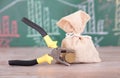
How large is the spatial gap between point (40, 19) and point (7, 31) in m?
0.15

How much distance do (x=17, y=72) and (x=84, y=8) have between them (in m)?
0.53

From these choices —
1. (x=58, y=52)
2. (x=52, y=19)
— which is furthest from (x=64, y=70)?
(x=52, y=19)

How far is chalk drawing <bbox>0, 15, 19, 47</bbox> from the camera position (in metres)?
1.18

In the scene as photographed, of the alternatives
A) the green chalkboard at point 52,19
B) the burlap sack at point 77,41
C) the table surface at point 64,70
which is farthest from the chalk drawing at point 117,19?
the burlap sack at point 77,41

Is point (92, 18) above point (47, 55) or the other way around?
above

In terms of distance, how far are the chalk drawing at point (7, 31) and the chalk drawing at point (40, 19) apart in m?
0.06

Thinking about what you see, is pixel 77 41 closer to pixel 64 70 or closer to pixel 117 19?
pixel 64 70

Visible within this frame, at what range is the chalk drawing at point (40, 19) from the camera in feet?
3.86

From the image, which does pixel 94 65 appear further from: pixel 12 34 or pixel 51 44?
pixel 12 34

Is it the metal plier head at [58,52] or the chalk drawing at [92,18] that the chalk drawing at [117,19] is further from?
the metal plier head at [58,52]

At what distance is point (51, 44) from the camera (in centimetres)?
81

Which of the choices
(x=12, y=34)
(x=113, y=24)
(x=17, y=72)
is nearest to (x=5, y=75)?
(x=17, y=72)

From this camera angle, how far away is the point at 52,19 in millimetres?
1180

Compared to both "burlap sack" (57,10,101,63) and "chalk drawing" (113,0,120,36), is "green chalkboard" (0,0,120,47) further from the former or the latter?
"burlap sack" (57,10,101,63)
